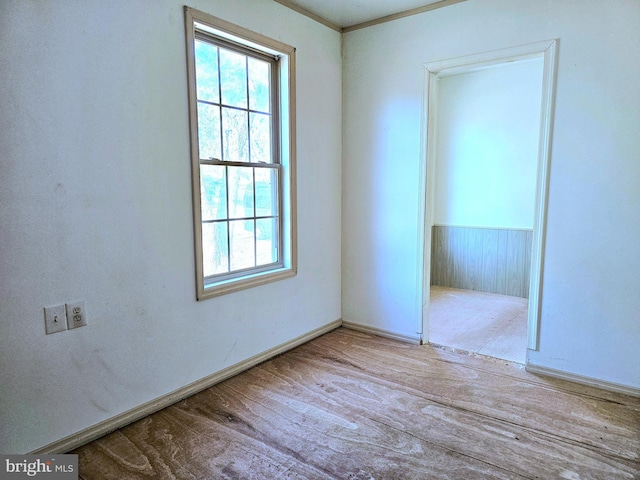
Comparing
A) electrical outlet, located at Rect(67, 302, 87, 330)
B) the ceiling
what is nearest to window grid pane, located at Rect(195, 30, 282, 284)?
the ceiling

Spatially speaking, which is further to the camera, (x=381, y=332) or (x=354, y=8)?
(x=381, y=332)

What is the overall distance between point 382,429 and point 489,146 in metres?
3.90

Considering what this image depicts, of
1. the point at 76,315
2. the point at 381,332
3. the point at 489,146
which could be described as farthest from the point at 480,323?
the point at 76,315

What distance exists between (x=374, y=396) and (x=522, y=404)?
2.86 ft

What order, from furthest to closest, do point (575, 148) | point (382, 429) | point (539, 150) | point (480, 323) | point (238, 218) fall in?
point (480, 323) → point (238, 218) → point (539, 150) → point (575, 148) → point (382, 429)

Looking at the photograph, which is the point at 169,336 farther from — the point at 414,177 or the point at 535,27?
the point at 535,27

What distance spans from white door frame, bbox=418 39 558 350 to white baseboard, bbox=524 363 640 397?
0.49ft

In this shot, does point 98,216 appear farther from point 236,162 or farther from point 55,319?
point 236,162

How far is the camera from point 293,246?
125 inches

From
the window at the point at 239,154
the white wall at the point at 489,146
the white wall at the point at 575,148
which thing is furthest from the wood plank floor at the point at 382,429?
the white wall at the point at 489,146

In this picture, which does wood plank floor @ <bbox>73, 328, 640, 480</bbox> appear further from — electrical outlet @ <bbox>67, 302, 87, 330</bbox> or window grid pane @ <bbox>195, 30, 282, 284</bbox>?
window grid pane @ <bbox>195, 30, 282, 284</bbox>

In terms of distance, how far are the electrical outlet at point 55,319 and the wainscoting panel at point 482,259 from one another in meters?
4.47

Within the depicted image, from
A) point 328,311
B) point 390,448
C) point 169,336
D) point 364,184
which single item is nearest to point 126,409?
point 169,336

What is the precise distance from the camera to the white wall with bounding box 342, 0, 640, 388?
2.46m
